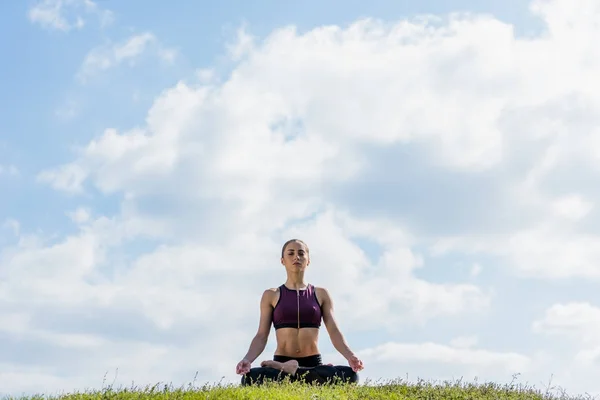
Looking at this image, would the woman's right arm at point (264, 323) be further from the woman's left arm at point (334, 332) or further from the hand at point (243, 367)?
the woman's left arm at point (334, 332)

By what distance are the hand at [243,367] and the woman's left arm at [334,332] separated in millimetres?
1597

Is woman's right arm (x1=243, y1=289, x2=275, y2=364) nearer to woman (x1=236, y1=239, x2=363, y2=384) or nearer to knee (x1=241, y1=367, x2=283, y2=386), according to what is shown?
woman (x1=236, y1=239, x2=363, y2=384)

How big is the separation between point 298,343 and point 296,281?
3.49 ft

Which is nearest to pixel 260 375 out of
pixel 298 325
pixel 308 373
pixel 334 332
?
pixel 308 373

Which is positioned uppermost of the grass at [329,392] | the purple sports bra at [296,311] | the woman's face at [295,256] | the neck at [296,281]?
the woman's face at [295,256]

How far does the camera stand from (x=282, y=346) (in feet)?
46.2

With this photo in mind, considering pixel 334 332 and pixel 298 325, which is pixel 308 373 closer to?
pixel 298 325

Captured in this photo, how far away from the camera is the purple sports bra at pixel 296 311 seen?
1405cm

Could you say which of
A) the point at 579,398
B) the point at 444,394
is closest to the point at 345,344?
the point at 444,394

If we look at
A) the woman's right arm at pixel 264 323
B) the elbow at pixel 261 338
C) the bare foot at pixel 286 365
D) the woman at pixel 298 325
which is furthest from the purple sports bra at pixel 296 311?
the bare foot at pixel 286 365

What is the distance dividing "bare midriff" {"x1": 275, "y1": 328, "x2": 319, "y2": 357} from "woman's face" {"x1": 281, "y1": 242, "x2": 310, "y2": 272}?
1.05 metres

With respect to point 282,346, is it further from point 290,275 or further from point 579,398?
point 579,398

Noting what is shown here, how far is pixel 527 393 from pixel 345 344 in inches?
124

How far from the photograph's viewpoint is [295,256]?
14125mm
